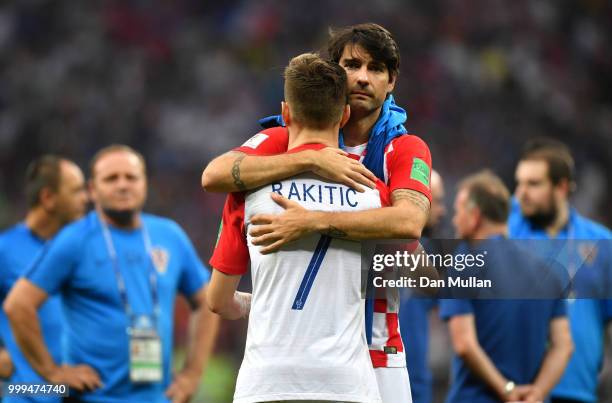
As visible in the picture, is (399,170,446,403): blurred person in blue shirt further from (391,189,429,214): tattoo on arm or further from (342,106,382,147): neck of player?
(391,189,429,214): tattoo on arm

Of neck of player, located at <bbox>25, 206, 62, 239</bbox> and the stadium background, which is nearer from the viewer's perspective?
neck of player, located at <bbox>25, 206, 62, 239</bbox>

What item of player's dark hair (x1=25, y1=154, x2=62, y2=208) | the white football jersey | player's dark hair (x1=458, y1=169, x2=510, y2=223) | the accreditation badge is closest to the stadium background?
player's dark hair (x1=25, y1=154, x2=62, y2=208)

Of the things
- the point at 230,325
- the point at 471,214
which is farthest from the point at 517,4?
the point at 471,214

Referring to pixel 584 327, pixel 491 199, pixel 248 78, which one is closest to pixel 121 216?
pixel 491 199

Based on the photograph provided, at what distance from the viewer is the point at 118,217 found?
678 cm

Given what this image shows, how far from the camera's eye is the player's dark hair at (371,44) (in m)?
4.28

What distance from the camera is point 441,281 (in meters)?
4.51

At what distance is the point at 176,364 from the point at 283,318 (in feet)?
25.2

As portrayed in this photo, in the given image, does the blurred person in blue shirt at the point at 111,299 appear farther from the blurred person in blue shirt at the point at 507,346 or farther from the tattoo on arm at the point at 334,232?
the tattoo on arm at the point at 334,232

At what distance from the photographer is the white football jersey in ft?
11.9

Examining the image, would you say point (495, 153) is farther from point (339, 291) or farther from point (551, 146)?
point (339, 291)

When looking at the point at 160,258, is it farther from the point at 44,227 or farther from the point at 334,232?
the point at 334,232

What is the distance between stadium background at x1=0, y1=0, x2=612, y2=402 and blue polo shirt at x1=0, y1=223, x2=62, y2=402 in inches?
266

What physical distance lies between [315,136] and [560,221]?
3969 millimetres
